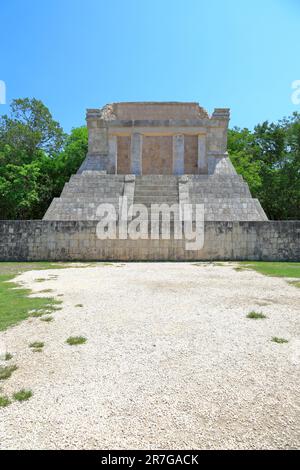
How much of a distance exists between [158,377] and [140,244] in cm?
794

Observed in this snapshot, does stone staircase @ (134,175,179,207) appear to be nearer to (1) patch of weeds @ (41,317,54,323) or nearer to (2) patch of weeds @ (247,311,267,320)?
(2) patch of weeds @ (247,311,267,320)

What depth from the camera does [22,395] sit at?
2.21 meters

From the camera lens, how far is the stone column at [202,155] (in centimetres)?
2014

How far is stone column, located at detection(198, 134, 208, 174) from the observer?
66.1 feet

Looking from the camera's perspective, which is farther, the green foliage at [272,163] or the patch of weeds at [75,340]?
the green foliage at [272,163]

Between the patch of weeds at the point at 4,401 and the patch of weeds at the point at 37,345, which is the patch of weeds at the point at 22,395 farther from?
the patch of weeds at the point at 37,345

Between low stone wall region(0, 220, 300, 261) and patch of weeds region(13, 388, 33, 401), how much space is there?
816cm

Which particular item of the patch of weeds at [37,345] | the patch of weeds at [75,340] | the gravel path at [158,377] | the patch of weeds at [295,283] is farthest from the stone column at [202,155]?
the patch of weeds at [37,345]

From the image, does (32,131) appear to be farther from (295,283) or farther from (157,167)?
(295,283)

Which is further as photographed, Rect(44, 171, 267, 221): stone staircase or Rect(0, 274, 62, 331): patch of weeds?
Rect(44, 171, 267, 221): stone staircase

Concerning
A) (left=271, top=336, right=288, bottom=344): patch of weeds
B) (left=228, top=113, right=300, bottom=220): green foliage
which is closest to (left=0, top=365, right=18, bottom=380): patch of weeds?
(left=271, top=336, right=288, bottom=344): patch of weeds

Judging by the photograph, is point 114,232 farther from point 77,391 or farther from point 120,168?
point 120,168
